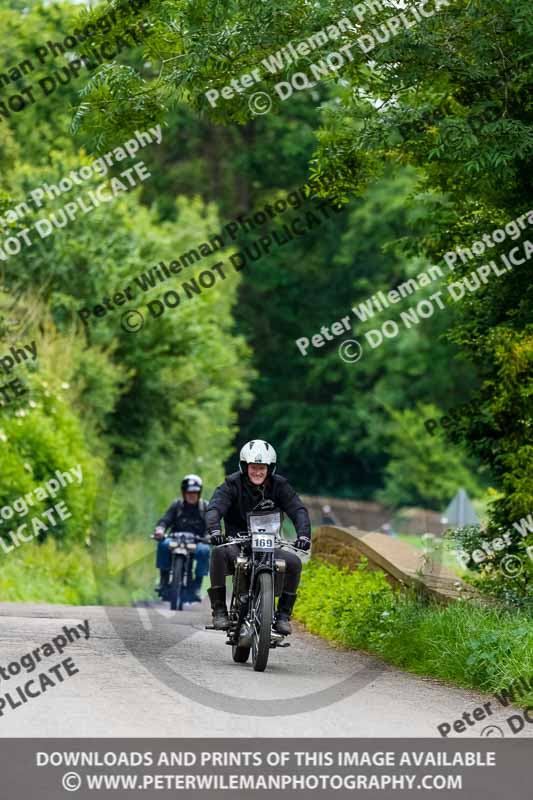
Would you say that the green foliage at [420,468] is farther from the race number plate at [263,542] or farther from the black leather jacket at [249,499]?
the race number plate at [263,542]

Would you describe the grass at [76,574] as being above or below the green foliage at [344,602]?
above

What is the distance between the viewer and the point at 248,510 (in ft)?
43.2

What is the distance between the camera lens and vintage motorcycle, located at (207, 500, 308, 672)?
485 inches

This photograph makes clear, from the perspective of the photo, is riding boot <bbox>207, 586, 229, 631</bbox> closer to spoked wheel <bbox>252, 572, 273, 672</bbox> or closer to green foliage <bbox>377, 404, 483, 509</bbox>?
spoked wheel <bbox>252, 572, 273, 672</bbox>

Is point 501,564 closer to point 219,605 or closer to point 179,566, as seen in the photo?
point 219,605

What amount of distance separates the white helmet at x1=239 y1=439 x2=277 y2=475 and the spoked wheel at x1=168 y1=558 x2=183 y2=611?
318 inches

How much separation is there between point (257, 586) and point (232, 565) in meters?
0.44

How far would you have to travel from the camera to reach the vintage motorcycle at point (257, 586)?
1231cm

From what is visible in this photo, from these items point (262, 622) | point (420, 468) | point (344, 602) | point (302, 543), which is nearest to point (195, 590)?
point (344, 602)

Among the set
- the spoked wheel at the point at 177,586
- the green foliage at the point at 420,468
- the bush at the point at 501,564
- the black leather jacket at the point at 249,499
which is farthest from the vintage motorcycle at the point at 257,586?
the green foliage at the point at 420,468

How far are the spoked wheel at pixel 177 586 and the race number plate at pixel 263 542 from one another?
8438mm

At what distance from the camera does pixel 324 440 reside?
6444cm

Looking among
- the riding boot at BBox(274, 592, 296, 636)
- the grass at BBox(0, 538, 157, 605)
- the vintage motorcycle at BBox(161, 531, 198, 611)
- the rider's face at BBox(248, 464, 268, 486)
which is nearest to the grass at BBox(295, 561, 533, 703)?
the riding boot at BBox(274, 592, 296, 636)

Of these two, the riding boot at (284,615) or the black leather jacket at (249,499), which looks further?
the black leather jacket at (249,499)
